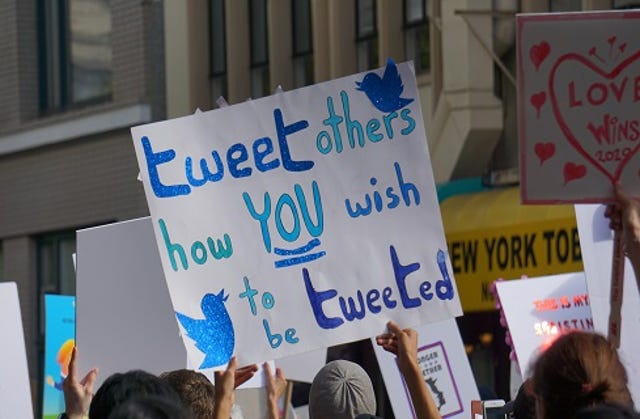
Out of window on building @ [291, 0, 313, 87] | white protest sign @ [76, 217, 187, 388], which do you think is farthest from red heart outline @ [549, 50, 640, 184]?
window on building @ [291, 0, 313, 87]

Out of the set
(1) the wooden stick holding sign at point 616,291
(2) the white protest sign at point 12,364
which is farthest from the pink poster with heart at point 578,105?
(2) the white protest sign at point 12,364

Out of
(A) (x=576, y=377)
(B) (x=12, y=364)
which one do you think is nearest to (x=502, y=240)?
(B) (x=12, y=364)

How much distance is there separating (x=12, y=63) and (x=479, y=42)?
8067 millimetres

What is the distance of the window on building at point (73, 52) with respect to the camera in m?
21.1

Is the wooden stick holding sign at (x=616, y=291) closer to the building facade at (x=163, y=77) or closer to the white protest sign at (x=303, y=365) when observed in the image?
the white protest sign at (x=303, y=365)

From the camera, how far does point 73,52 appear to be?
21625 millimetres

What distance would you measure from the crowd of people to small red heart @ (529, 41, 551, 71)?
1.37 feet

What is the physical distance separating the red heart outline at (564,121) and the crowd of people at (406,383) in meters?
0.09

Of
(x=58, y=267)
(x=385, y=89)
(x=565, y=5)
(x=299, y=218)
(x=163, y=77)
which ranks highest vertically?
(x=565, y=5)

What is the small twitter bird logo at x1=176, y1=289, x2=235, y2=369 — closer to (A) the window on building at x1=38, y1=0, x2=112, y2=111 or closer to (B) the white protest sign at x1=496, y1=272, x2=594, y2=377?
(B) the white protest sign at x1=496, y1=272, x2=594, y2=377

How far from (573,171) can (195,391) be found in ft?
4.05

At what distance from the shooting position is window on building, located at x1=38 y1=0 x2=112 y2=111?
2109 centimetres

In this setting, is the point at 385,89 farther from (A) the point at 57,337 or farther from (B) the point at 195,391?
(A) the point at 57,337

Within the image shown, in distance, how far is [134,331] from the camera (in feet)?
22.3
